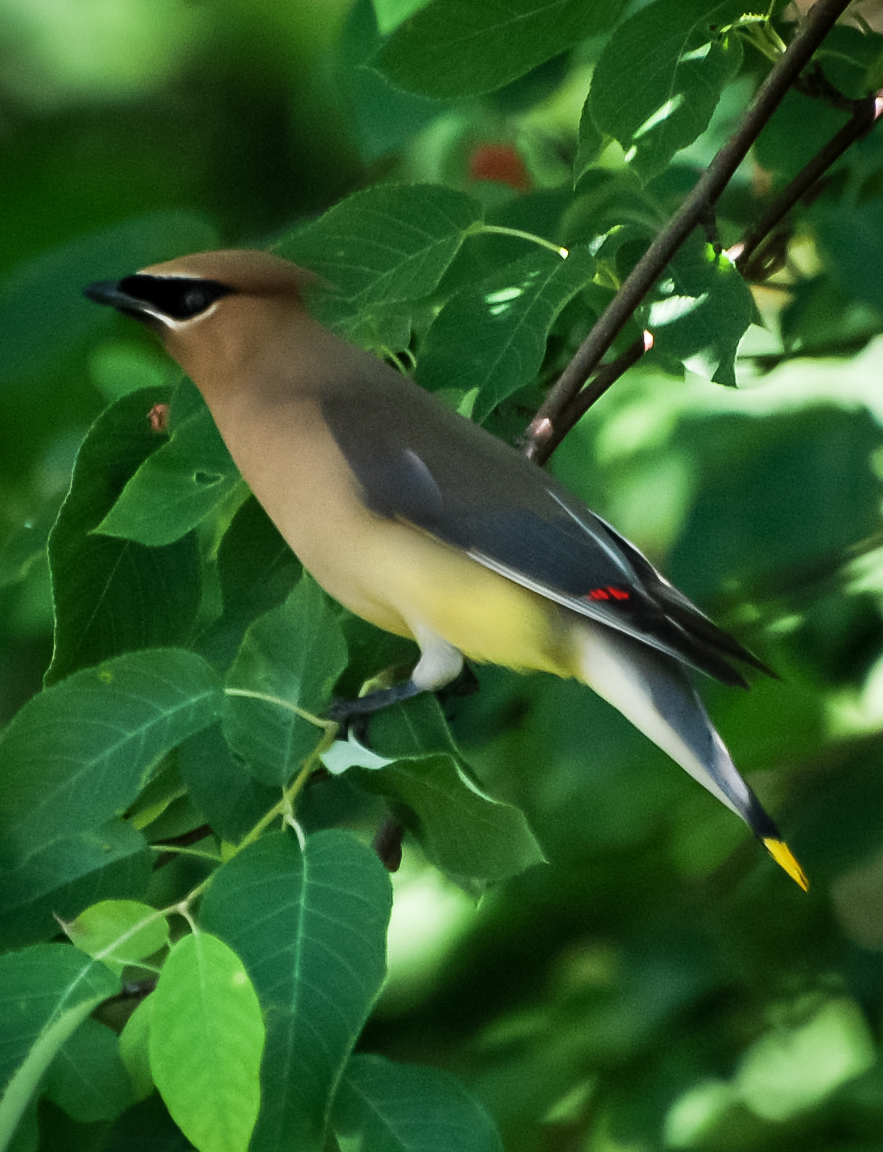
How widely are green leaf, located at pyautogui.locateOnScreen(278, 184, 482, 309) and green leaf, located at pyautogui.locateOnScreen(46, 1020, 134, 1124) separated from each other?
804 millimetres

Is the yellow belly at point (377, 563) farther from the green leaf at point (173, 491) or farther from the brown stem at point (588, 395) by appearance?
the brown stem at point (588, 395)

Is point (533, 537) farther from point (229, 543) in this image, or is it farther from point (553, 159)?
point (553, 159)

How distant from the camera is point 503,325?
1.51 m

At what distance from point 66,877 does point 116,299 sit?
731 mm

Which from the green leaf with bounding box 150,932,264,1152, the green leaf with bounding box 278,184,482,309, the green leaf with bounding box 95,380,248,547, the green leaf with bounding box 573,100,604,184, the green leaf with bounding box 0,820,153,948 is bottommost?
the green leaf with bounding box 0,820,153,948

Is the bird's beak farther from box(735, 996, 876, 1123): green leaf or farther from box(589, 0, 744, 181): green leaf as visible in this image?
box(735, 996, 876, 1123): green leaf

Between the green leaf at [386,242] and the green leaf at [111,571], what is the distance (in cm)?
25

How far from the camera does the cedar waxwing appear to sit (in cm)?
161

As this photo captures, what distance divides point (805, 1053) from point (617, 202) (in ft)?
3.92

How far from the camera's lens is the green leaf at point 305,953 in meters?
1.07

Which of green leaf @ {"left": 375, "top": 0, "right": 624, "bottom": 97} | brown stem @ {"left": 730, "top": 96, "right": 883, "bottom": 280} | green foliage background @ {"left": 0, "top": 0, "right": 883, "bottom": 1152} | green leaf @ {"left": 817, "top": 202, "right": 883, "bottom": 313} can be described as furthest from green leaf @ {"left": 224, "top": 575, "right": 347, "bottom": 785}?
green leaf @ {"left": 817, "top": 202, "right": 883, "bottom": 313}

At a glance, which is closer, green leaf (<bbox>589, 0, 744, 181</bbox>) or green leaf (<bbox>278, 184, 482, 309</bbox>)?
green leaf (<bbox>589, 0, 744, 181</bbox>)

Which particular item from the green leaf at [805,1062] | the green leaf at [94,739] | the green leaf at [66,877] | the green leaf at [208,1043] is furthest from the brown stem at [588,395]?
the green leaf at [805,1062]

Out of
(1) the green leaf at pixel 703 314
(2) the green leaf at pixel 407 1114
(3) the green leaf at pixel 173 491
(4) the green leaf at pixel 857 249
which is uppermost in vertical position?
(1) the green leaf at pixel 703 314
